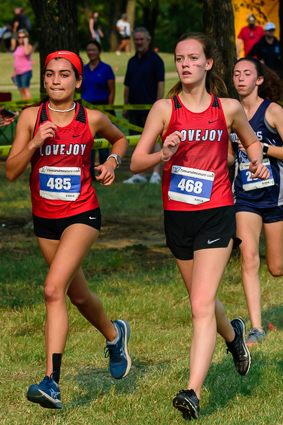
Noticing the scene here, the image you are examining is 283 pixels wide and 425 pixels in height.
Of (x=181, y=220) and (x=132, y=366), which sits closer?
(x=181, y=220)

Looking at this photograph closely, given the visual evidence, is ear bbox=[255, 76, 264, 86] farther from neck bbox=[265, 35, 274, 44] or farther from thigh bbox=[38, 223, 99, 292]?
neck bbox=[265, 35, 274, 44]

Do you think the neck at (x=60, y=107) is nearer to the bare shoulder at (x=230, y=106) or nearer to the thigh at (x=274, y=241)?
the bare shoulder at (x=230, y=106)

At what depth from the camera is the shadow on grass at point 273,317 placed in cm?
633

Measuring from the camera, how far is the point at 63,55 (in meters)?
4.52

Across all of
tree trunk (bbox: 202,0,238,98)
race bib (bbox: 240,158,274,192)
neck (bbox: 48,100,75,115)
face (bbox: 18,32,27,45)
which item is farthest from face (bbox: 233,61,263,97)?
face (bbox: 18,32,27,45)

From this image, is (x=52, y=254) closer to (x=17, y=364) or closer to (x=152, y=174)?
(x=17, y=364)

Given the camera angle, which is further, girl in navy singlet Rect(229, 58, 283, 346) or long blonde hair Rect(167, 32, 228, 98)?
girl in navy singlet Rect(229, 58, 283, 346)

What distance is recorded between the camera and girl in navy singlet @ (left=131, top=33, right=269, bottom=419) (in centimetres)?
412

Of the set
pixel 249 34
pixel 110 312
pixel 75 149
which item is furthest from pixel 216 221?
pixel 249 34

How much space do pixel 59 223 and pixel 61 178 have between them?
0.94 feet

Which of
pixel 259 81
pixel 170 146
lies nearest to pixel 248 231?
pixel 259 81

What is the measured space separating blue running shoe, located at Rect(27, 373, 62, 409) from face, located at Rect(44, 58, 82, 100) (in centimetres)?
173

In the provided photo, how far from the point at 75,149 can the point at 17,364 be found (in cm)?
177

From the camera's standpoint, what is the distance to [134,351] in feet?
18.3
